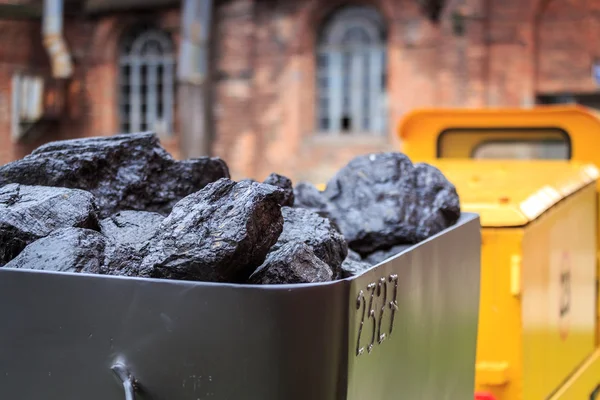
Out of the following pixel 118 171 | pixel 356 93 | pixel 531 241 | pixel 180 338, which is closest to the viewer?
pixel 180 338

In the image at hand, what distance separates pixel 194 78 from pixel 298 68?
1818 mm

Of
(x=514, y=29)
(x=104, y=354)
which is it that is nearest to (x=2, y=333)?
(x=104, y=354)

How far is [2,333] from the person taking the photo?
A: 65.7 inches

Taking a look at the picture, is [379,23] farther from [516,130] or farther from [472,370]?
[472,370]

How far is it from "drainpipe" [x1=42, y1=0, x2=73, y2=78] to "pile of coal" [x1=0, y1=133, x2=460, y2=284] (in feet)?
51.0

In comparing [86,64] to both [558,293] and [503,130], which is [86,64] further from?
[558,293]

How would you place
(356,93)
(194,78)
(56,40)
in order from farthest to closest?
(56,40), (356,93), (194,78)

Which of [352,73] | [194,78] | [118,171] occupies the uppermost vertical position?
[352,73]

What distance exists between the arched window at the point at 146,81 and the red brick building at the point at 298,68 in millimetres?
26

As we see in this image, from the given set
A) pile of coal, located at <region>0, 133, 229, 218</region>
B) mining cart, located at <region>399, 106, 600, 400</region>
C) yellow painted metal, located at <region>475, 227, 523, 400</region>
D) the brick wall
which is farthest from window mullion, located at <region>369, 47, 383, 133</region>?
pile of coal, located at <region>0, 133, 229, 218</region>

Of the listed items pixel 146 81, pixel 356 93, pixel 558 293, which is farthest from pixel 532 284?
pixel 146 81

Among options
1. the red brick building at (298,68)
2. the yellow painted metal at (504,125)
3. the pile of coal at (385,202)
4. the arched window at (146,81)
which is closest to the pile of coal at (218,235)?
the pile of coal at (385,202)

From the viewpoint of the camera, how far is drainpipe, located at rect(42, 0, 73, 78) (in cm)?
1745

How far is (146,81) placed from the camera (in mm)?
18766
